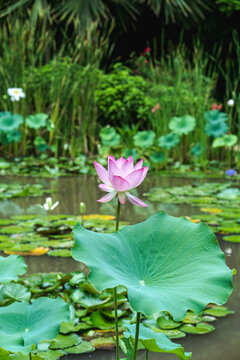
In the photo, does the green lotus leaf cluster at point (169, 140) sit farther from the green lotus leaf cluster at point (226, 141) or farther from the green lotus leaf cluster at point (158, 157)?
the green lotus leaf cluster at point (226, 141)

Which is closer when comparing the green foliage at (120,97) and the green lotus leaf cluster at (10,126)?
the green lotus leaf cluster at (10,126)

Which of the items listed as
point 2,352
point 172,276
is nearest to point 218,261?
point 172,276

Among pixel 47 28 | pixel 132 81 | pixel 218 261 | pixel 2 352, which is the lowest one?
pixel 2 352

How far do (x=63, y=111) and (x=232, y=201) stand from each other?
2489 mm

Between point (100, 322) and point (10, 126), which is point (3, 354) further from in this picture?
point (10, 126)

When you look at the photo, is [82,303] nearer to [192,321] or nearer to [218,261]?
[192,321]

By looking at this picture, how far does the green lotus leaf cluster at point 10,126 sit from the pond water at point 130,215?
34.1 inches

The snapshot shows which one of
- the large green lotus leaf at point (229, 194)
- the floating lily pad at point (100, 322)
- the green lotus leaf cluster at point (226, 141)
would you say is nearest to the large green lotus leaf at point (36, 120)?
the green lotus leaf cluster at point (226, 141)

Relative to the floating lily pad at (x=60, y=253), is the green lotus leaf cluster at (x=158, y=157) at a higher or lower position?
higher

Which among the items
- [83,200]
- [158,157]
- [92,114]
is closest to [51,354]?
[83,200]

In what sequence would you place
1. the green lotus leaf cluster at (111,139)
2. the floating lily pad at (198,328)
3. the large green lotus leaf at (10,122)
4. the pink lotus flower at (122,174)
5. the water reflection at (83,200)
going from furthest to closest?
the green lotus leaf cluster at (111,139) < the large green lotus leaf at (10,122) < the water reflection at (83,200) < the floating lily pad at (198,328) < the pink lotus flower at (122,174)

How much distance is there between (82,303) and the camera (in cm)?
135

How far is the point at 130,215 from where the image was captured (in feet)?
8.52

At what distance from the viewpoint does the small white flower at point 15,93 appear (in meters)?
4.58
